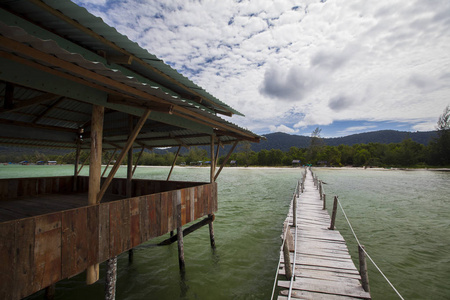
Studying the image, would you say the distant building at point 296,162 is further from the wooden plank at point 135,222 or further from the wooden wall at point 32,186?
the wooden plank at point 135,222

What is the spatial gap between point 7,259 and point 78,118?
257 inches

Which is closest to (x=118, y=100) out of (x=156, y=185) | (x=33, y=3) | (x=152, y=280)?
(x=33, y=3)

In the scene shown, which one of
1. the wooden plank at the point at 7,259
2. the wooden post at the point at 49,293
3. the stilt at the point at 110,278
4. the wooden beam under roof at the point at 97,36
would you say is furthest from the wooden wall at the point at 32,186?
the wooden beam under roof at the point at 97,36

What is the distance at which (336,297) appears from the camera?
4434 mm

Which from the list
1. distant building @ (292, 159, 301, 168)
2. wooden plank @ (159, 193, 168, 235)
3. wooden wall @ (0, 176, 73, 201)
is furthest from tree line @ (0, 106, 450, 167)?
wooden plank @ (159, 193, 168, 235)

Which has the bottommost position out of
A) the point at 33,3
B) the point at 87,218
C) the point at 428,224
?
the point at 428,224

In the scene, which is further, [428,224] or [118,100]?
[428,224]

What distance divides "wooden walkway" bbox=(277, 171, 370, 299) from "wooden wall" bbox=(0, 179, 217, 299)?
11.3ft

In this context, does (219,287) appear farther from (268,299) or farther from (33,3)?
(33,3)

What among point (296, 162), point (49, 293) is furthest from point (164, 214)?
point (296, 162)

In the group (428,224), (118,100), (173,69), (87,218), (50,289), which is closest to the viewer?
(87,218)

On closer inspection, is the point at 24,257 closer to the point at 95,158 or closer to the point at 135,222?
the point at 95,158

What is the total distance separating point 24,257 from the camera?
9.43ft

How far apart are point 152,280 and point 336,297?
196 inches
